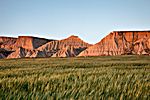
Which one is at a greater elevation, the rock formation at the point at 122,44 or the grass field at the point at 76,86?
the rock formation at the point at 122,44

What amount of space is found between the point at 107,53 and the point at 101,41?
42.5ft

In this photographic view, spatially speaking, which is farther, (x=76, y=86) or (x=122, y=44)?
(x=122, y=44)

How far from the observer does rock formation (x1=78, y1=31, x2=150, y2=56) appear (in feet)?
576

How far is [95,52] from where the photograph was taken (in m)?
185

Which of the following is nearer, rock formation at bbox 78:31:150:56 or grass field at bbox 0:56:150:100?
grass field at bbox 0:56:150:100

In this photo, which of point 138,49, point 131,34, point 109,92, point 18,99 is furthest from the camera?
point 131,34

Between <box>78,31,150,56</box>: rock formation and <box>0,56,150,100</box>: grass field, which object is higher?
<box>78,31,150,56</box>: rock formation

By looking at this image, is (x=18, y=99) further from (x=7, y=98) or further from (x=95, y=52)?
(x=95, y=52)

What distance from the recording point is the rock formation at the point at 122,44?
17562 cm

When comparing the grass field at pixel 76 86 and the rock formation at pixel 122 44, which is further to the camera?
the rock formation at pixel 122 44

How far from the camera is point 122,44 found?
18725 centimetres

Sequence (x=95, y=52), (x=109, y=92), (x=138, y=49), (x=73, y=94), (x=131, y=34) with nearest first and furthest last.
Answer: (x=73, y=94), (x=109, y=92), (x=138, y=49), (x=95, y=52), (x=131, y=34)

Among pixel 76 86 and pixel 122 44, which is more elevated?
pixel 122 44

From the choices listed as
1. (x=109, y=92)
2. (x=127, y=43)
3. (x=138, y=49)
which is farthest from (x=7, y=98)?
(x=127, y=43)
